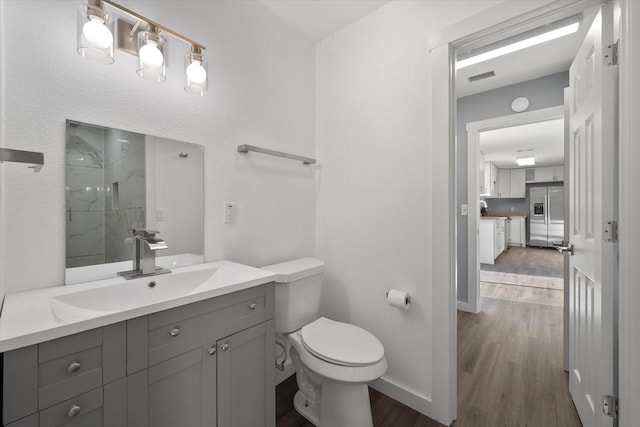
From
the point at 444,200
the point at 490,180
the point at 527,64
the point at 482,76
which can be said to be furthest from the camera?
the point at 490,180

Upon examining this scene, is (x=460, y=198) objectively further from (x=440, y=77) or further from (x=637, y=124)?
(x=637, y=124)

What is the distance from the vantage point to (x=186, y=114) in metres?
1.43

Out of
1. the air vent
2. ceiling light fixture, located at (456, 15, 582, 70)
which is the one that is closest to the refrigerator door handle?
the air vent

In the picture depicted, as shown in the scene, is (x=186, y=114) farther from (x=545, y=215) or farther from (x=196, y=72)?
(x=545, y=215)

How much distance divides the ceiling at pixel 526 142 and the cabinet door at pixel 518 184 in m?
0.75

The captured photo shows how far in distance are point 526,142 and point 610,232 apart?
16.8 feet

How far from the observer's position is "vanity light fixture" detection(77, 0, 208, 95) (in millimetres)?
1018

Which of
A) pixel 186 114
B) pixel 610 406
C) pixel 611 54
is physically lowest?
pixel 610 406

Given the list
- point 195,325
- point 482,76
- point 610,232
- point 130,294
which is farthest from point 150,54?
point 482,76

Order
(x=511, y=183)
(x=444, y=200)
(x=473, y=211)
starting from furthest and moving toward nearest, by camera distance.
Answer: (x=511, y=183) < (x=473, y=211) < (x=444, y=200)

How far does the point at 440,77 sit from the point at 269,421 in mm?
1956

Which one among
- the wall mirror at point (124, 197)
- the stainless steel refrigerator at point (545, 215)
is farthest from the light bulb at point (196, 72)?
the stainless steel refrigerator at point (545, 215)

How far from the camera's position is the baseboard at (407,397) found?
5.10 ft

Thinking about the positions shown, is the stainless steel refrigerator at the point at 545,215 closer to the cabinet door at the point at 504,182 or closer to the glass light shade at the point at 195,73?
the cabinet door at the point at 504,182
